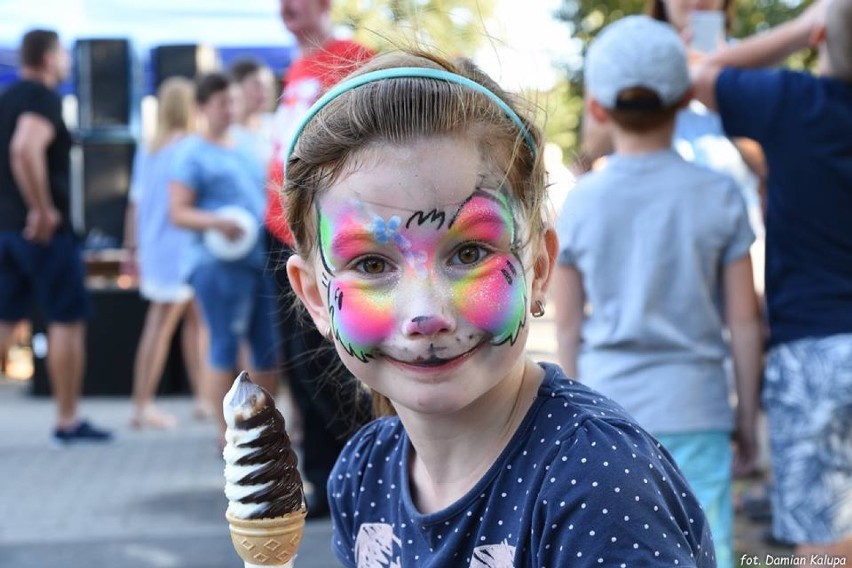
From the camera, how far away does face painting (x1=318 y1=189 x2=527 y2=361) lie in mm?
1729

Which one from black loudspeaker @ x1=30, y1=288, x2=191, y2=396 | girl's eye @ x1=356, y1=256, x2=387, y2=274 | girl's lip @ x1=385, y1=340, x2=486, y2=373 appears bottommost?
black loudspeaker @ x1=30, y1=288, x2=191, y2=396

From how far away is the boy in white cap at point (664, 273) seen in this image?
325cm

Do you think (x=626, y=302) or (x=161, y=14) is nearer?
(x=626, y=302)

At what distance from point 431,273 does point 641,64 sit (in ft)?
5.82

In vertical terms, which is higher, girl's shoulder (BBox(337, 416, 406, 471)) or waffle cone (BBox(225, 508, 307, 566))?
waffle cone (BBox(225, 508, 307, 566))

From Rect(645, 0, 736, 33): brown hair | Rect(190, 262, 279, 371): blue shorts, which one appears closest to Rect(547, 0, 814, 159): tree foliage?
Rect(190, 262, 279, 371): blue shorts

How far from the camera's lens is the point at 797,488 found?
10.7 feet

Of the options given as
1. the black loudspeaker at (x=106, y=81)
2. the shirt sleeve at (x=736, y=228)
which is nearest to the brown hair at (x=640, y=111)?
the shirt sleeve at (x=736, y=228)

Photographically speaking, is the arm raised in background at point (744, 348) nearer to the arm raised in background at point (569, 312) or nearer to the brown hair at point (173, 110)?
the arm raised in background at point (569, 312)

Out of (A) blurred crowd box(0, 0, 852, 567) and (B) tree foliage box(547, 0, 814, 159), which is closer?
(A) blurred crowd box(0, 0, 852, 567)

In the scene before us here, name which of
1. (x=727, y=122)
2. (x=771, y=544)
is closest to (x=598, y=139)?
(x=727, y=122)

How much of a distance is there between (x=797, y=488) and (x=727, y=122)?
3.39ft

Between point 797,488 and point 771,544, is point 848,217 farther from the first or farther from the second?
point 771,544

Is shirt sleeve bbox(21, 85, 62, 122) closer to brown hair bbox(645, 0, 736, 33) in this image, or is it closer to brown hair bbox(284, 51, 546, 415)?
brown hair bbox(645, 0, 736, 33)
